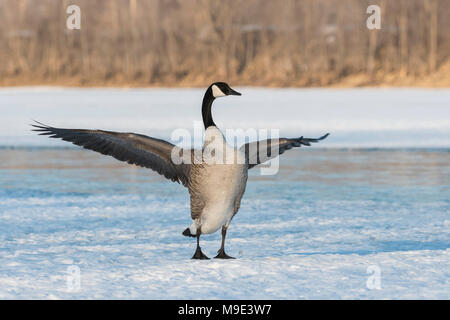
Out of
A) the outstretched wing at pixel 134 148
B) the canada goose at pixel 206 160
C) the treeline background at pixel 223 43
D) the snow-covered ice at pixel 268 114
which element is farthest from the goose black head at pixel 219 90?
the treeline background at pixel 223 43

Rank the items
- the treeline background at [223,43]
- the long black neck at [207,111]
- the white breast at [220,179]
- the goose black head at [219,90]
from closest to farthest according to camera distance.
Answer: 1. the white breast at [220,179]
2. the long black neck at [207,111]
3. the goose black head at [219,90]
4. the treeline background at [223,43]

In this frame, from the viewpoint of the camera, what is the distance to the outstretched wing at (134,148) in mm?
5887

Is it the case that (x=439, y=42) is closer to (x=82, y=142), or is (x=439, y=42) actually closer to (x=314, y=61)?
(x=314, y=61)

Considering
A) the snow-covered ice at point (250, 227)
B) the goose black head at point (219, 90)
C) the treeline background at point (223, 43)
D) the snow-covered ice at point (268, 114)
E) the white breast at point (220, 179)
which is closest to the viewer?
the snow-covered ice at point (250, 227)

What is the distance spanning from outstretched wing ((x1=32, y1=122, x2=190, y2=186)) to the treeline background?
38.0m

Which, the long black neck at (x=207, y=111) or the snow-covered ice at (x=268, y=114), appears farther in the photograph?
the snow-covered ice at (x=268, y=114)

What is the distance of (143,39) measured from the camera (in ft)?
181

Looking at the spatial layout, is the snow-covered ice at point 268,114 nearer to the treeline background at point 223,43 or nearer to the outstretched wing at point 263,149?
the outstretched wing at point 263,149

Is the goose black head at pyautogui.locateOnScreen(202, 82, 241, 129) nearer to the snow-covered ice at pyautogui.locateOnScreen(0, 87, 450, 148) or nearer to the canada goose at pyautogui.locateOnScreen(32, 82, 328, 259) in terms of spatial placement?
the canada goose at pyautogui.locateOnScreen(32, 82, 328, 259)

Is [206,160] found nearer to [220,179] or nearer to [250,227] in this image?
[220,179]

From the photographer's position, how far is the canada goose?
18.1ft

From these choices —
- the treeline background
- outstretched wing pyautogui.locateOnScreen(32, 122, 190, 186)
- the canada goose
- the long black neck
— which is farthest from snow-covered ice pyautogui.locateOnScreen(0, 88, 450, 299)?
the treeline background

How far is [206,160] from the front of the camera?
5.53 meters

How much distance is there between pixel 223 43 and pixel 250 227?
45.6 m
